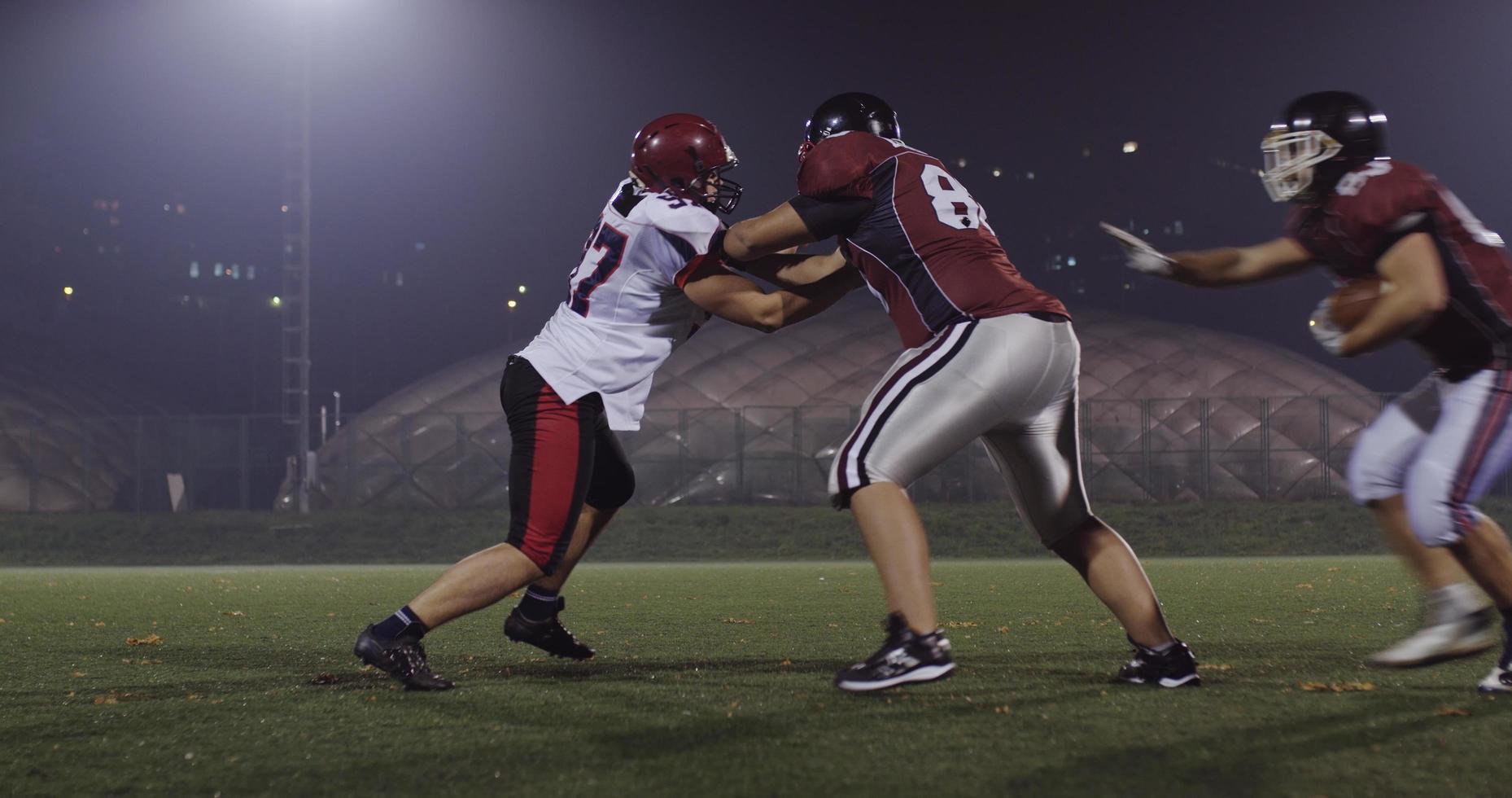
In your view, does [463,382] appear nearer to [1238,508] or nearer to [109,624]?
[1238,508]

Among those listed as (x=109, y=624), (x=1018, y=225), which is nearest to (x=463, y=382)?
(x=109, y=624)

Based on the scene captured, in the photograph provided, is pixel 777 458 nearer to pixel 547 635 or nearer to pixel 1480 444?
pixel 547 635

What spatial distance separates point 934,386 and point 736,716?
1.22 meters

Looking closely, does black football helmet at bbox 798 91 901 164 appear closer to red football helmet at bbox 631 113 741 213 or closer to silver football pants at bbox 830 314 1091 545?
red football helmet at bbox 631 113 741 213

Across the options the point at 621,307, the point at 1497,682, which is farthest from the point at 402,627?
the point at 1497,682

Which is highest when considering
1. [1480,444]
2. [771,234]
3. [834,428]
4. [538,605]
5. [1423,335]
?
[771,234]

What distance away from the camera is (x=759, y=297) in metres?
4.91

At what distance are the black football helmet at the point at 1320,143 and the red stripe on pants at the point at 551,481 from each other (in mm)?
2676

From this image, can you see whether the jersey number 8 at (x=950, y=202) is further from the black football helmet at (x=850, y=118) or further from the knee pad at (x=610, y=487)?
the knee pad at (x=610, y=487)

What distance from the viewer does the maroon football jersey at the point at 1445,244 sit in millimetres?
4152

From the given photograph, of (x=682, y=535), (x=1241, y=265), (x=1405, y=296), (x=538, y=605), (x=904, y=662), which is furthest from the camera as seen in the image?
(x=682, y=535)

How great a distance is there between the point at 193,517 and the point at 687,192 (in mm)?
25777

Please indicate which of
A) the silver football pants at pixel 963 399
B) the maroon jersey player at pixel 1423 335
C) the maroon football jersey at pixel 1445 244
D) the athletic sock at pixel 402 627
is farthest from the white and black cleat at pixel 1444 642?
the athletic sock at pixel 402 627

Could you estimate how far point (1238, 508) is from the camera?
88.0ft
